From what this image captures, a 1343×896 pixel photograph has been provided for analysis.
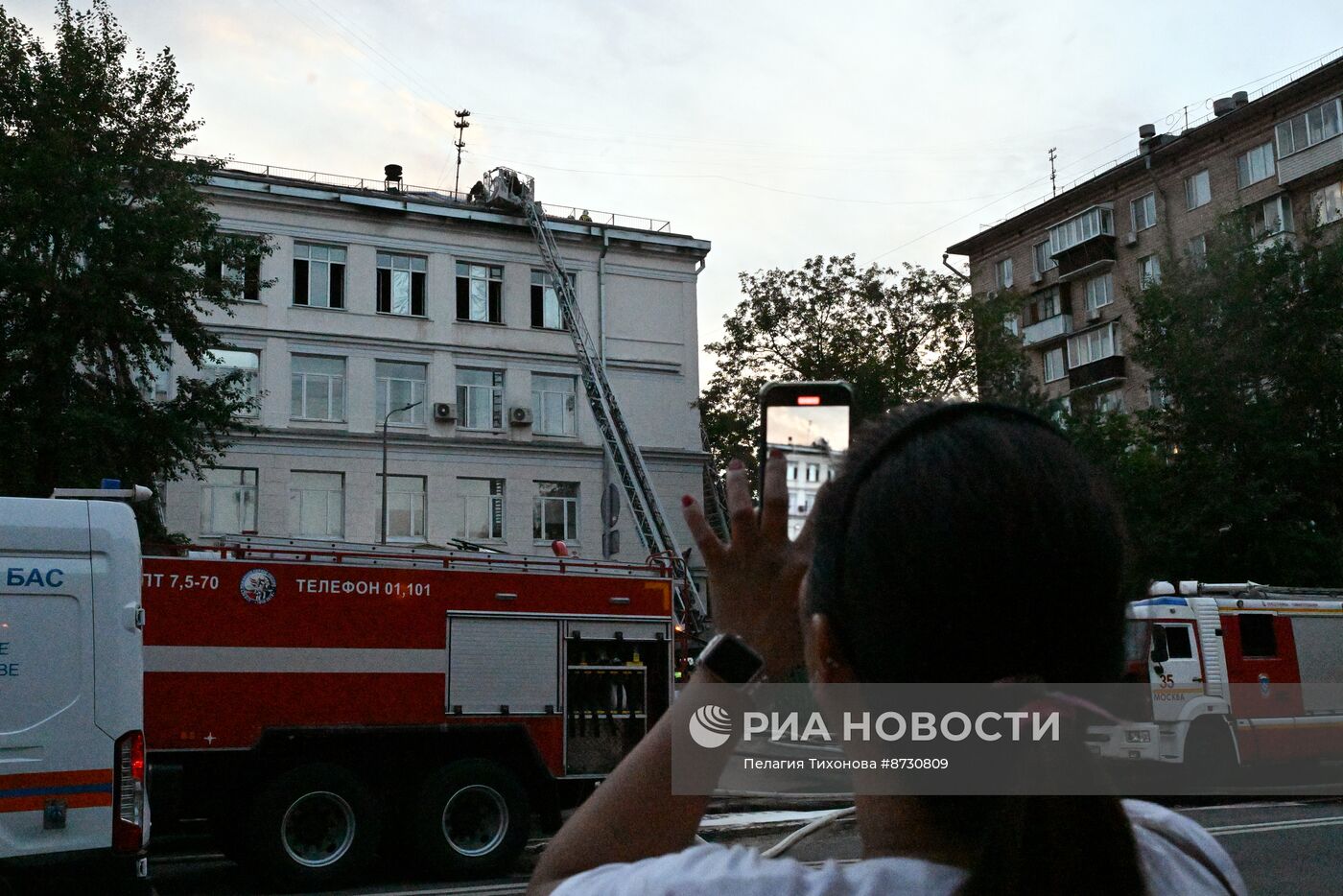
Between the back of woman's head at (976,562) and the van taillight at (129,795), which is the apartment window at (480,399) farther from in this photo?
the back of woman's head at (976,562)

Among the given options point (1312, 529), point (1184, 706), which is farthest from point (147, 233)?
point (1312, 529)

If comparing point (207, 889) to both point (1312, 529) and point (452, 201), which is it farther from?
point (452, 201)

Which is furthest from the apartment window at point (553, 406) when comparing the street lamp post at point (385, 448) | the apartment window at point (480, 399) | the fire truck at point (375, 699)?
the fire truck at point (375, 699)

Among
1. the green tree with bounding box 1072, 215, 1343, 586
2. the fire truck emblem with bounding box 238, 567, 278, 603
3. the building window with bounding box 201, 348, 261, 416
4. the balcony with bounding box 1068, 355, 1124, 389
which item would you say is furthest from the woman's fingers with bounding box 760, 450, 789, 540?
the balcony with bounding box 1068, 355, 1124, 389

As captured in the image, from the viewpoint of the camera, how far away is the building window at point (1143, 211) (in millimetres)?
46500

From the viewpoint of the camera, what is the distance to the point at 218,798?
9.65 m

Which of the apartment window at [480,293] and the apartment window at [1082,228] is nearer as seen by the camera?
the apartment window at [480,293]

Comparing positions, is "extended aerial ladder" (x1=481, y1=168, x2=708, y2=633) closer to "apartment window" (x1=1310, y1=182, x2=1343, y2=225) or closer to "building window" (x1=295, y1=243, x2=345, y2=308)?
"building window" (x1=295, y1=243, x2=345, y2=308)

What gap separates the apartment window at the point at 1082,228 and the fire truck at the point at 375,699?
40.8 metres

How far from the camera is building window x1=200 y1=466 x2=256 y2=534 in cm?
3291

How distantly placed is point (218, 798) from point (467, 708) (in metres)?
2.11

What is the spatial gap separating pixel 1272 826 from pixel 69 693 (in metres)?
10.7

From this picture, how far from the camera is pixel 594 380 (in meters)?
36.5

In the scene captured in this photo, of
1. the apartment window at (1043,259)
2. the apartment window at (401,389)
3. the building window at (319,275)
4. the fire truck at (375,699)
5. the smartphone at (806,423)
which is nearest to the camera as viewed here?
the smartphone at (806,423)
